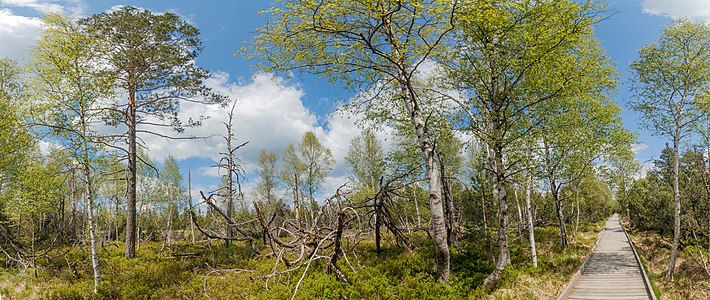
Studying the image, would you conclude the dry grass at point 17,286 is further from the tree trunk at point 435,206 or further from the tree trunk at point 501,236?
the tree trunk at point 501,236

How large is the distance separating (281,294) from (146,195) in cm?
3165

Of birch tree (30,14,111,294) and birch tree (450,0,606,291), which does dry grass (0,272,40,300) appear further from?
birch tree (450,0,606,291)

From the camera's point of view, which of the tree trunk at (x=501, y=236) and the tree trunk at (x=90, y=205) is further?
the tree trunk at (x=90, y=205)

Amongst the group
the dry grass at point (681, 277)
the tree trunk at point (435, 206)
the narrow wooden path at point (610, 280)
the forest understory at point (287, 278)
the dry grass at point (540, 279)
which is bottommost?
the dry grass at point (681, 277)

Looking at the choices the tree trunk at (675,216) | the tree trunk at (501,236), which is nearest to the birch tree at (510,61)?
the tree trunk at (501,236)

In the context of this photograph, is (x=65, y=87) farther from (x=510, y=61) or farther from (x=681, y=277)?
(x=681, y=277)

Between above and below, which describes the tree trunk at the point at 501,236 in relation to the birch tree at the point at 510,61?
below

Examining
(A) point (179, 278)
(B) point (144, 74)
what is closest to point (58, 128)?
(B) point (144, 74)

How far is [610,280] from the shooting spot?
40.1 ft

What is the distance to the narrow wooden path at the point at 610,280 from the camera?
33.8 feet

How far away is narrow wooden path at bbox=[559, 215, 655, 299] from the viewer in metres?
10.3

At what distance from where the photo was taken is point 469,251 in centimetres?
1451

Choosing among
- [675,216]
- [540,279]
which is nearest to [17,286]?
[540,279]

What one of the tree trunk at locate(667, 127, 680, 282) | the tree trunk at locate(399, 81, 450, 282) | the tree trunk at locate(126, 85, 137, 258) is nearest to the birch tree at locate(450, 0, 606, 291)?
the tree trunk at locate(399, 81, 450, 282)
